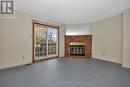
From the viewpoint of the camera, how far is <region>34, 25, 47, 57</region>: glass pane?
5.54 meters

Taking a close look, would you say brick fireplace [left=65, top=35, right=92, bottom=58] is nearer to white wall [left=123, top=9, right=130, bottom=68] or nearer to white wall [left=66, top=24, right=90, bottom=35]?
white wall [left=66, top=24, right=90, bottom=35]

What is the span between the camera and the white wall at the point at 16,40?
3830 millimetres

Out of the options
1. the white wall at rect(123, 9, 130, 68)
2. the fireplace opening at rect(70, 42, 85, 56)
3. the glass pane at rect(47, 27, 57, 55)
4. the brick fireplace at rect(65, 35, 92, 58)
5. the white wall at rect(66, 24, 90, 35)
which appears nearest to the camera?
the white wall at rect(123, 9, 130, 68)

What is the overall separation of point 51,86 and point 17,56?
8.10 ft

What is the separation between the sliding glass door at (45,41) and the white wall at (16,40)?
27.3 inches

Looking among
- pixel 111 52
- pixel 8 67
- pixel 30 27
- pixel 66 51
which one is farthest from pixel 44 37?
pixel 111 52

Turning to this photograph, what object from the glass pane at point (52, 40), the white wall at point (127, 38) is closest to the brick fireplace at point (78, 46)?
the glass pane at point (52, 40)

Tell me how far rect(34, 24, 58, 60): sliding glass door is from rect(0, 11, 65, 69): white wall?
69 cm

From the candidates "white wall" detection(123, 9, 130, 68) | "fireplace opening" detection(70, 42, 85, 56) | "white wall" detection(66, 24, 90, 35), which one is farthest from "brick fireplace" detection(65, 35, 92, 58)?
"white wall" detection(123, 9, 130, 68)

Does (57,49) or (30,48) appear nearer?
Result: (30,48)

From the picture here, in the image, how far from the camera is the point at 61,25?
22.2ft

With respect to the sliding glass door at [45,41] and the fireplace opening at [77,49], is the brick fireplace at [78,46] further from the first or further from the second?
the sliding glass door at [45,41]

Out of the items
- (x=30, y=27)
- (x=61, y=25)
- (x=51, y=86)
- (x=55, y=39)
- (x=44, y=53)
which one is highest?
(x=61, y=25)

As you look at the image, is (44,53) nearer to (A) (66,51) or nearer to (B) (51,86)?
(A) (66,51)
